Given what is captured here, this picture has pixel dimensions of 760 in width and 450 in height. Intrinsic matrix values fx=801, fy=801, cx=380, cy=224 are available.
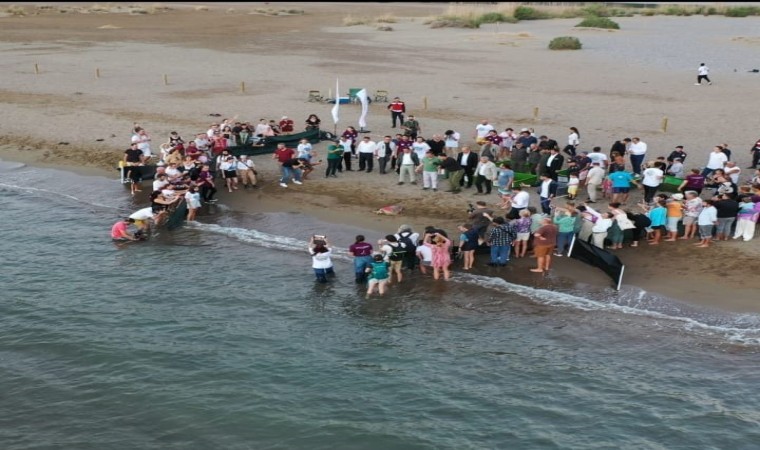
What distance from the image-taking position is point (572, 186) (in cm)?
2283

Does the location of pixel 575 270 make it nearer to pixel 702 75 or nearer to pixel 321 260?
pixel 321 260

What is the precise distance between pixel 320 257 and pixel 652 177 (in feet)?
32.2

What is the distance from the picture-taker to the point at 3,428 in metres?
13.5

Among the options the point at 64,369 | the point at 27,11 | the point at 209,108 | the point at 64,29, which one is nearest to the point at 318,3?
the point at 27,11

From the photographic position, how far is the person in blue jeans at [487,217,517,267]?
753 inches

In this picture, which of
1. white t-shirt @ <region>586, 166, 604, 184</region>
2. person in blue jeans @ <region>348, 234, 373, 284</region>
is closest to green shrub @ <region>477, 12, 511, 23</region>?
white t-shirt @ <region>586, 166, 604, 184</region>

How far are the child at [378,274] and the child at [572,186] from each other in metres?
7.23

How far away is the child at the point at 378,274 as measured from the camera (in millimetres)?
18016

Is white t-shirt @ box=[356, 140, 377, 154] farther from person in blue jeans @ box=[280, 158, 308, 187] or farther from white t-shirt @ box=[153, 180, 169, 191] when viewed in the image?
white t-shirt @ box=[153, 180, 169, 191]

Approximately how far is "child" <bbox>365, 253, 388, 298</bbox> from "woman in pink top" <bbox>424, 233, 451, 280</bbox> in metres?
1.23

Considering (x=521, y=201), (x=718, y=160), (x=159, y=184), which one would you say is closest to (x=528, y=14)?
(x=718, y=160)

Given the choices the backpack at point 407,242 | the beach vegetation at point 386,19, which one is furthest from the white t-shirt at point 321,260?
the beach vegetation at point 386,19

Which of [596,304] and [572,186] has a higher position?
[572,186]

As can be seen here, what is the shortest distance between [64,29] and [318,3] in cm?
4852
